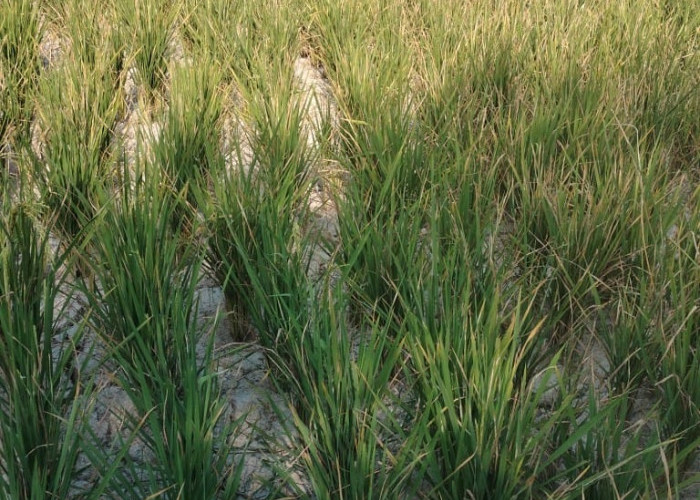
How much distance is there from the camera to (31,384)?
44.4 inches

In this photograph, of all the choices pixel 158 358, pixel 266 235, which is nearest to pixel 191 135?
pixel 266 235

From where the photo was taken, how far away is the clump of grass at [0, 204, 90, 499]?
1.04 meters

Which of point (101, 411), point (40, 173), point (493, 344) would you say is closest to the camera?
point (493, 344)

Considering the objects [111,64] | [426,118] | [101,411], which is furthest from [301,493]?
[111,64]

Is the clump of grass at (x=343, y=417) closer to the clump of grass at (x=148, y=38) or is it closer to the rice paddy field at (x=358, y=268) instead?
the rice paddy field at (x=358, y=268)

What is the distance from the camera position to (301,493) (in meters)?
1.09

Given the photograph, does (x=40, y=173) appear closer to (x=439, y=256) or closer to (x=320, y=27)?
(x=439, y=256)

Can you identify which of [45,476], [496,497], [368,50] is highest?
[368,50]

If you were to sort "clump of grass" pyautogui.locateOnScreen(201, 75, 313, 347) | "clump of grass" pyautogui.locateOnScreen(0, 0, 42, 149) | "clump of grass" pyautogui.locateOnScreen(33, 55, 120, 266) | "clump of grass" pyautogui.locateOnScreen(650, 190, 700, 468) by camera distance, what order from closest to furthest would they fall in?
"clump of grass" pyautogui.locateOnScreen(650, 190, 700, 468) < "clump of grass" pyautogui.locateOnScreen(201, 75, 313, 347) < "clump of grass" pyautogui.locateOnScreen(33, 55, 120, 266) < "clump of grass" pyautogui.locateOnScreen(0, 0, 42, 149)

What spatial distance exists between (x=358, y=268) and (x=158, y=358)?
0.41 m

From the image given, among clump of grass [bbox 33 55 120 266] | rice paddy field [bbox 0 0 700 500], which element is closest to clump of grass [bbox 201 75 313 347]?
rice paddy field [bbox 0 0 700 500]

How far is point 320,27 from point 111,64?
704 mm

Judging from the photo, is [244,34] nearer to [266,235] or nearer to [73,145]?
[73,145]

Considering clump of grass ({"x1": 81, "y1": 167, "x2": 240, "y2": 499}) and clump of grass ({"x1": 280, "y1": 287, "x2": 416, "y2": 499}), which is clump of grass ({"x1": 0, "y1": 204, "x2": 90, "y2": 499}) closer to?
clump of grass ({"x1": 81, "y1": 167, "x2": 240, "y2": 499})
